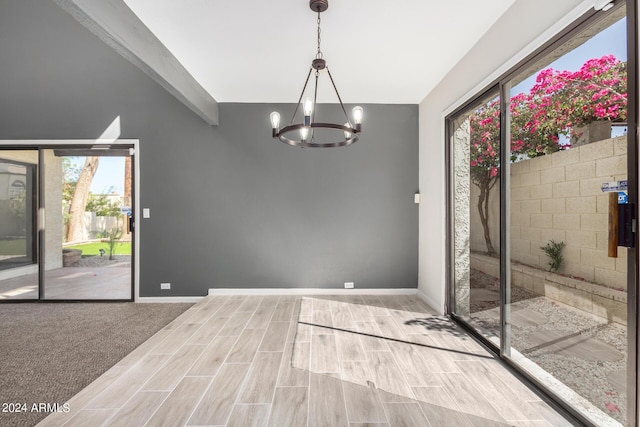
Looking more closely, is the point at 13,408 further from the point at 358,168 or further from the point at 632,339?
the point at 358,168

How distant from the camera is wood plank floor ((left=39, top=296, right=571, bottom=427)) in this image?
183 centimetres

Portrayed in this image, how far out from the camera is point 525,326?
7.89 feet

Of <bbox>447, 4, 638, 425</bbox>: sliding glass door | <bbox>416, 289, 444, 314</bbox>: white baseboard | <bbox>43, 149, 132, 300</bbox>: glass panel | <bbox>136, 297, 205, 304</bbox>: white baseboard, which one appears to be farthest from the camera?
<bbox>43, 149, 132, 300</bbox>: glass panel

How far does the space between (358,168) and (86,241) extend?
4.21 meters

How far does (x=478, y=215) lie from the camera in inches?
120

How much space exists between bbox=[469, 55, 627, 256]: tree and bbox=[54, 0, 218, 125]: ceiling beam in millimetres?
3054

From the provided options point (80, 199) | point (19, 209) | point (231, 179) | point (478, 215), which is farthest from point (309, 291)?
point (19, 209)

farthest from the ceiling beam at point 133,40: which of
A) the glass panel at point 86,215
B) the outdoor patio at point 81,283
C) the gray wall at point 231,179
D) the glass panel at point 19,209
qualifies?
the glass panel at point 19,209

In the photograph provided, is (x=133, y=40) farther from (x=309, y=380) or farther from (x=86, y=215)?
(x=86, y=215)

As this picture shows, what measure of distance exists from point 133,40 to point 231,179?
2.17 metres

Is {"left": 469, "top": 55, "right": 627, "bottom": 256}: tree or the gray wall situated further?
the gray wall

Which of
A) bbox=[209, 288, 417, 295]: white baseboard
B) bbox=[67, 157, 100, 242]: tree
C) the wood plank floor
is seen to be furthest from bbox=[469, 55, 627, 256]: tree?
bbox=[67, 157, 100, 242]: tree

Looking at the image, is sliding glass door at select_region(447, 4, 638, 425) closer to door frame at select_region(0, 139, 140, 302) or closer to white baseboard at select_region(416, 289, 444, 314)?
white baseboard at select_region(416, 289, 444, 314)

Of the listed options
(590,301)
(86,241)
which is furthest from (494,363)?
(86,241)
